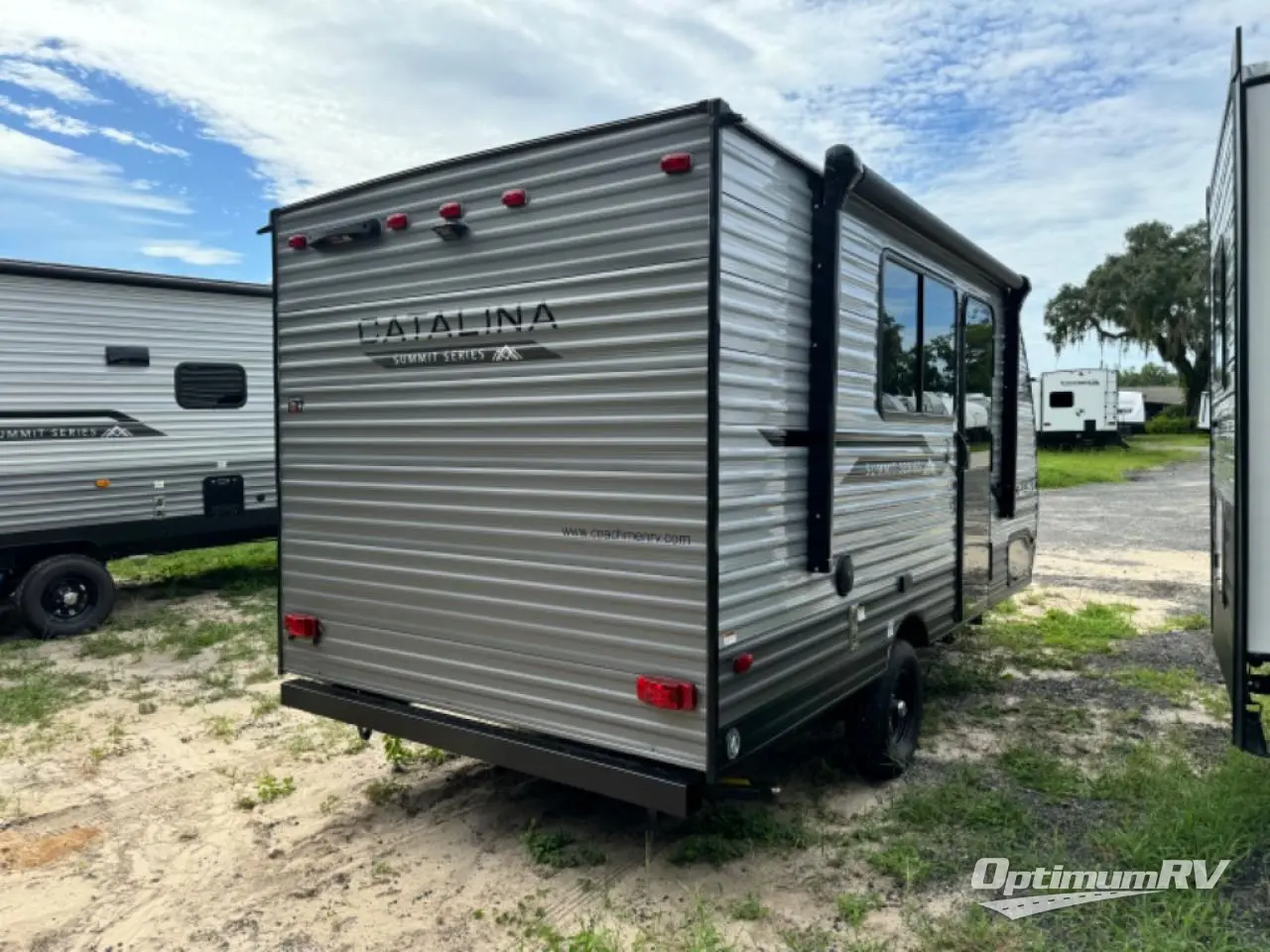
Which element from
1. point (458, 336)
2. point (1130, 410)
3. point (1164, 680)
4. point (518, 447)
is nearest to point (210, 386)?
point (458, 336)

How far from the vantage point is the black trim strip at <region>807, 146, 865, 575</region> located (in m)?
3.89

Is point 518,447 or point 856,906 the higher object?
point 518,447

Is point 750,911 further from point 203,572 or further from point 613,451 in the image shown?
point 203,572

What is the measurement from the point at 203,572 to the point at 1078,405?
27.8 meters

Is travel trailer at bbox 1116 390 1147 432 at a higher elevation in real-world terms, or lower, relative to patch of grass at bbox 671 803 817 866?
higher

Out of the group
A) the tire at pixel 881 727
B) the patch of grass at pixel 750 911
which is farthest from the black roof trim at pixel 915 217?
the patch of grass at pixel 750 911

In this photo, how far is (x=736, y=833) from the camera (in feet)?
13.5

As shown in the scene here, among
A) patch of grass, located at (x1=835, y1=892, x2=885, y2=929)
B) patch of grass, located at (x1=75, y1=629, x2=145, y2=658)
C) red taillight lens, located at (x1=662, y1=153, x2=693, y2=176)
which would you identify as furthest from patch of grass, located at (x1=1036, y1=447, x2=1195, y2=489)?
red taillight lens, located at (x1=662, y1=153, x2=693, y2=176)

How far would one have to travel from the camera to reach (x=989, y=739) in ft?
17.7

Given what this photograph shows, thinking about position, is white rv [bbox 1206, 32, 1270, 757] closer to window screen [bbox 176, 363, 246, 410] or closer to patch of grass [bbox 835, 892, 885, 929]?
patch of grass [bbox 835, 892, 885, 929]

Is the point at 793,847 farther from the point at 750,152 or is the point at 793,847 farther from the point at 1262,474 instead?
the point at 750,152

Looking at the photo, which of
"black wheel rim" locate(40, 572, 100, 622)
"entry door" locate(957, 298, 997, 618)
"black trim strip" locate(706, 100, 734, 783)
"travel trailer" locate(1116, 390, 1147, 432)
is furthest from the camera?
"travel trailer" locate(1116, 390, 1147, 432)

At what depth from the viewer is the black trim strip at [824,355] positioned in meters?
3.89

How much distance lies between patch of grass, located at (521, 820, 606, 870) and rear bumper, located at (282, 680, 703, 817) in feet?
1.19
